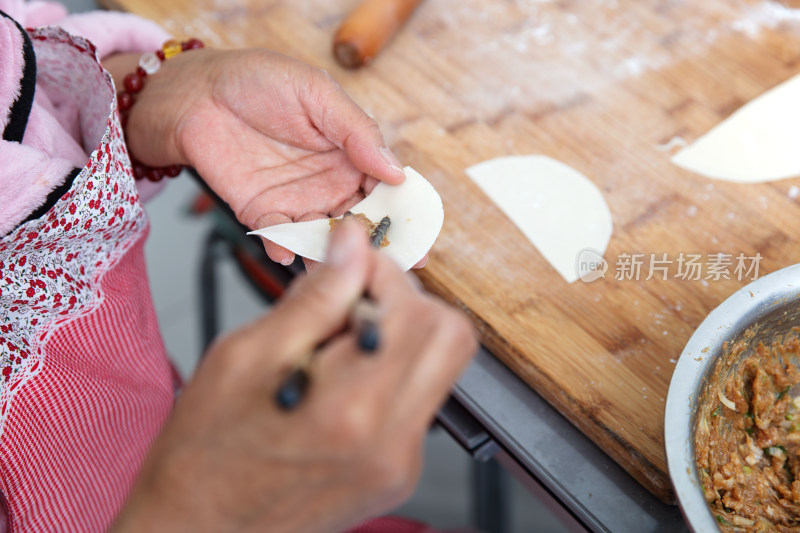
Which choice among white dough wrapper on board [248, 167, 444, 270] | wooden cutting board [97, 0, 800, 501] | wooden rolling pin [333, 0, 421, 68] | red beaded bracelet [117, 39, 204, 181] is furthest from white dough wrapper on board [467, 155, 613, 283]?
red beaded bracelet [117, 39, 204, 181]

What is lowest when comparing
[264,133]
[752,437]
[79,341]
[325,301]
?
[752,437]

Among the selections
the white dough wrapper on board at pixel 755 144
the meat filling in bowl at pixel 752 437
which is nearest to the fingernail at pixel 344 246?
the meat filling in bowl at pixel 752 437

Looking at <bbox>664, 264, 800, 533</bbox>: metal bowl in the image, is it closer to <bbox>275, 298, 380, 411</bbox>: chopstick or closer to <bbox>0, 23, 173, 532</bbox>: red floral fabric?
<bbox>275, 298, 380, 411</bbox>: chopstick

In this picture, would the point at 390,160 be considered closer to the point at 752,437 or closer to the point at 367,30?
the point at 367,30

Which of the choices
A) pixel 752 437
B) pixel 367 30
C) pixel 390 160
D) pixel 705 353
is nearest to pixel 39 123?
pixel 390 160

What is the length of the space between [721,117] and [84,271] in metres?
1.09

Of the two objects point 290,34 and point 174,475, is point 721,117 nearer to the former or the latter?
point 290,34

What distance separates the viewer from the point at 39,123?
2.87ft

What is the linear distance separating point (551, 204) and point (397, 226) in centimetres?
30

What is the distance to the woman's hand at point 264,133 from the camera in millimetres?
935

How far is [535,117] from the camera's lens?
46.2 inches

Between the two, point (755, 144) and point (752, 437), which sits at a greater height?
point (755, 144)

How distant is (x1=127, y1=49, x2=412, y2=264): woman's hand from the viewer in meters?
0.93

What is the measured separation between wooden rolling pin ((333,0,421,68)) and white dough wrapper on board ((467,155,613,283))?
329 mm
